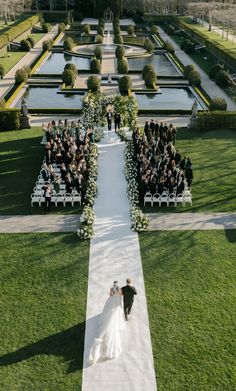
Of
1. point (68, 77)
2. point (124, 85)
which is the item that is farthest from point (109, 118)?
point (68, 77)

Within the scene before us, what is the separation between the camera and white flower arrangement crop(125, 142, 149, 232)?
15.2 metres

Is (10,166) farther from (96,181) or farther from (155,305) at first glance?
(155,305)

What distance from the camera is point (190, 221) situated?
52.3 ft

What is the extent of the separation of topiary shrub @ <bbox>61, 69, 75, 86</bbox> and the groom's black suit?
91.1ft

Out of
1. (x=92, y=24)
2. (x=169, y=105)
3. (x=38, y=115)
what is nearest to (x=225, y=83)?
(x=169, y=105)

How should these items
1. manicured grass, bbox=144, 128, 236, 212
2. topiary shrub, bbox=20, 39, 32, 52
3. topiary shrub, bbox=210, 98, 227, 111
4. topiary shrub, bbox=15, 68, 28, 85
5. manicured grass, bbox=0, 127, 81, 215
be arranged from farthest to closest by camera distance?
1. topiary shrub, bbox=20, 39, 32, 52
2. topiary shrub, bbox=15, 68, 28, 85
3. topiary shrub, bbox=210, 98, 227, 111
4. manicured grass, bbox=144, 128, 236, 212
5. manicured grass, bbox=0, 127, 81, 215

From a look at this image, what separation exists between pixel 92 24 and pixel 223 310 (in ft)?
226

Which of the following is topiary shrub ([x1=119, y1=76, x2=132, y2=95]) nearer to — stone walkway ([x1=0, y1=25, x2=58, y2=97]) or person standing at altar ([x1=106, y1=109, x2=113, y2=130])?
stone walkway ([x1=0, y1=25, x2=58, y2=97])

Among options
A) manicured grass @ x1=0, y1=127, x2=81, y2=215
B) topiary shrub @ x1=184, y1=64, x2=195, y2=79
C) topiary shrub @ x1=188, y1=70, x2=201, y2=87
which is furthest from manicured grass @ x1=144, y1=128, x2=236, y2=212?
topiary shrub @ x1=184, y1=64, x2=195, y2=79

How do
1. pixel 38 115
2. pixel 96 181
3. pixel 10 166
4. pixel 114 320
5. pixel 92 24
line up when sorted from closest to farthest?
pixel 114 320, pixel 96 181, pixel 10 166, pixel 38 115, pixel 92 24

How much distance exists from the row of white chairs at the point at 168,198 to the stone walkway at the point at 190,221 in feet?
2.44

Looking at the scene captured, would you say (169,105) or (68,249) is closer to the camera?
(68,249)

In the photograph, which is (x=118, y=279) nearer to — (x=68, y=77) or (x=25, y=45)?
(x=68, y=77)

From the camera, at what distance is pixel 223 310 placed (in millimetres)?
11609
